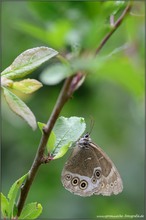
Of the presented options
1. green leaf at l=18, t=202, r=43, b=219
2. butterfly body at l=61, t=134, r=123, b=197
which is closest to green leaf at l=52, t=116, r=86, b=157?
green leaf at l=18, t=202, r=43, b=219

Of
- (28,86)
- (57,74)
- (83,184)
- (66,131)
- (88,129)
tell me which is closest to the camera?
(57,74)

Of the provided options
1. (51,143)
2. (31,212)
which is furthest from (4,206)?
(51,143)

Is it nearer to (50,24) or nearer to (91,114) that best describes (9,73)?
(50,24)

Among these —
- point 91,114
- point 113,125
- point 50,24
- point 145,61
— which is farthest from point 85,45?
point 113,125

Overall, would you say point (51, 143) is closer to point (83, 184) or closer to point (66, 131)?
point (66, 131)

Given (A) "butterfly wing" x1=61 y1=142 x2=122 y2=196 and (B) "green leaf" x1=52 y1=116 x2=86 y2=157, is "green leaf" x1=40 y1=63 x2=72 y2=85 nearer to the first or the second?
(B) "green leaf" x1=52 y1=116 x2=86 y2=157

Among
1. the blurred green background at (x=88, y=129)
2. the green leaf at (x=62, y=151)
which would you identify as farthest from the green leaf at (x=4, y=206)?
the blurred green background at (x=88, y=129)
